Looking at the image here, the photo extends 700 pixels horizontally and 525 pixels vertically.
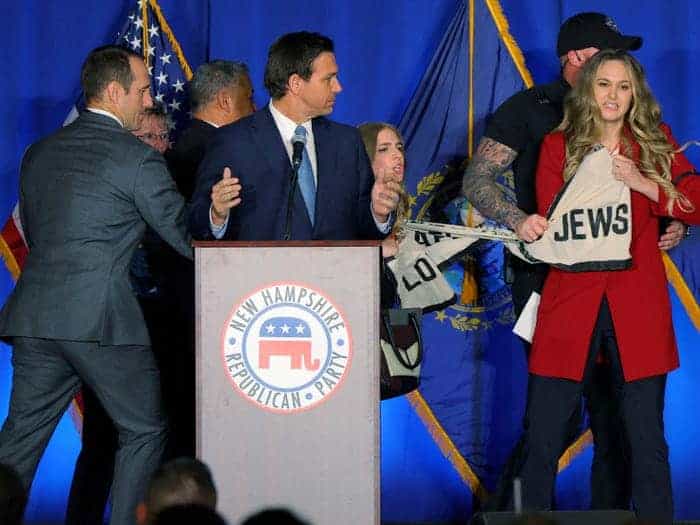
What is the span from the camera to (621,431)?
577 cm

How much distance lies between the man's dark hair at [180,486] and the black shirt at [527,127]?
8.34 ft

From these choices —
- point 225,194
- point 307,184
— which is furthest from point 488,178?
point 225,194

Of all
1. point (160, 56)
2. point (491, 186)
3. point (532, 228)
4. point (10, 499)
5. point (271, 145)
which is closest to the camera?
point (10, 499)

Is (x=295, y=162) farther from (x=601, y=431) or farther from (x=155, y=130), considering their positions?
(x=601, y=431)

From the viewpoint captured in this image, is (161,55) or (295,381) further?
(161,55)

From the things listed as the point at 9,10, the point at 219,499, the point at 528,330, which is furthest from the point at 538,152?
the point at 9,10

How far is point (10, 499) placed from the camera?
3.10 m

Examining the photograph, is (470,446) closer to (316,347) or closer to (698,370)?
(698,370)

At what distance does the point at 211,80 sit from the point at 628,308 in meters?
2.11

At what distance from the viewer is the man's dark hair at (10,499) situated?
2984 millimetres

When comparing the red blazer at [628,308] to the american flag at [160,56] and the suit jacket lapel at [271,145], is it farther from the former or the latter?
the american flag at [160,56]

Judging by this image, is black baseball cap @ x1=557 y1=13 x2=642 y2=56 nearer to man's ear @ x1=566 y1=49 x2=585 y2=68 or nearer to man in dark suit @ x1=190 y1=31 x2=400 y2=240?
man's ear @ x1=566 y1=49 x2=585 y2=68

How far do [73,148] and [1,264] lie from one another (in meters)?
2.06

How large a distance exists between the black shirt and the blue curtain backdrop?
3.18 feet
